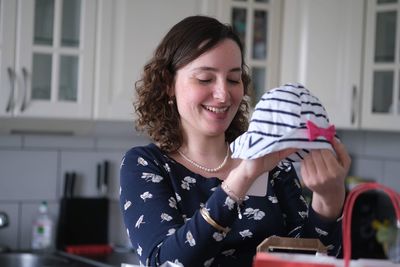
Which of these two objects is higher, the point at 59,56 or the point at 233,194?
the point at 59,56

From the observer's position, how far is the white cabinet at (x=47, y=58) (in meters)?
2.31

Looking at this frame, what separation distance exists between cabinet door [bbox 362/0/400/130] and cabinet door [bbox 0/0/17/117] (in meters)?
1.30

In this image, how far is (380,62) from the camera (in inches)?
99.5

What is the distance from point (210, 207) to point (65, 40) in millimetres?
1600

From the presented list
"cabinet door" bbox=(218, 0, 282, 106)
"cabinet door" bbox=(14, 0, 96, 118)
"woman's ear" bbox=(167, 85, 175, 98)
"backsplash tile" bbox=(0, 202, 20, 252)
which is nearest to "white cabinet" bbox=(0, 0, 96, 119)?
"cabinet door" bbox=(14, 0, 96, 118)

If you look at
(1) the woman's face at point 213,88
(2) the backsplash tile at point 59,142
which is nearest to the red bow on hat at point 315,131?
(1) the woman's face at point 213,88

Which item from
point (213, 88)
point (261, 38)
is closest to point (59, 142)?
point (261, 38)

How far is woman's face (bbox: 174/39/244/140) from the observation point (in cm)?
114

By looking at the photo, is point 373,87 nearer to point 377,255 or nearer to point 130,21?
point 377,255

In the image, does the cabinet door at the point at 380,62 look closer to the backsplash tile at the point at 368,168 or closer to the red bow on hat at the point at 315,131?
the backsplash tile at the point at 368,168

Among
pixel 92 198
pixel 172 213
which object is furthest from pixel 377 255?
pixel 172 213

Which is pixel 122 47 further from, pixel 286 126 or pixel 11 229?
pixel 286 126

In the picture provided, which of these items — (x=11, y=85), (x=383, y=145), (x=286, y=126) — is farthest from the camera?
(x=383, y=145)

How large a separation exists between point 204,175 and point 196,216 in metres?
0.28
